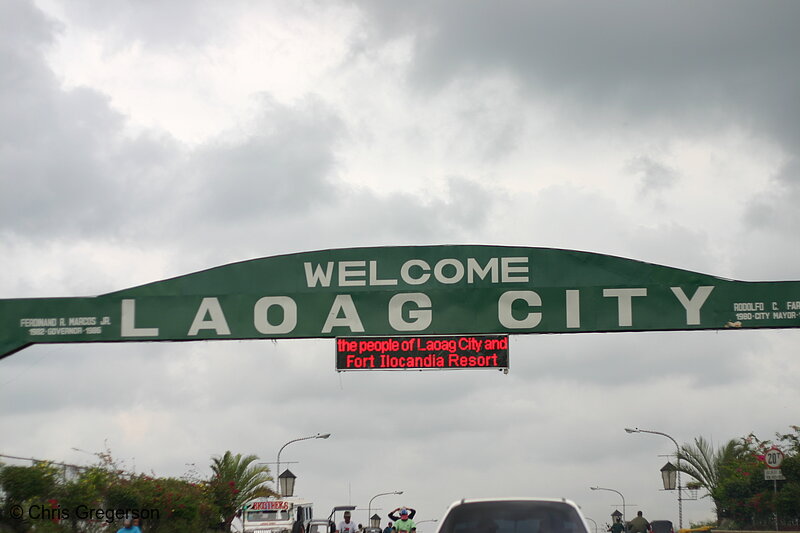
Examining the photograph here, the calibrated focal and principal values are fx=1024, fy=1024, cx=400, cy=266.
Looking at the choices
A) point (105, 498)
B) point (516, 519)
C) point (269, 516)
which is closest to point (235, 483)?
point (269, 516)

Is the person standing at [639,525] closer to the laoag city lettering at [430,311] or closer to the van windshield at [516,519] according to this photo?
the laoag city lettering at [430,311]

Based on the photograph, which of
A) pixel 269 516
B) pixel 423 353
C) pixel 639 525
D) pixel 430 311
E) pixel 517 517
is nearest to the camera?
pixel 517 517

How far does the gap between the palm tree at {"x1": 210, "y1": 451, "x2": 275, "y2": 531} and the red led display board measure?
22348 millimetres

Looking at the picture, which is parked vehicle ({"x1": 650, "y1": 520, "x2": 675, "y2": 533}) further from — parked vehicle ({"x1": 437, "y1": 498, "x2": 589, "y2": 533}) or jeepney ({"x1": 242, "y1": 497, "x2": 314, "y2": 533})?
parked vehicle ({"x1": 437, "y1": 498, "x2": 589, "y2": 533})

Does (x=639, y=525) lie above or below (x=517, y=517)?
below

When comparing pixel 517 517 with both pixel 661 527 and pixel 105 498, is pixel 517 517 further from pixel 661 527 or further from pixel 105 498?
pixel 661 527

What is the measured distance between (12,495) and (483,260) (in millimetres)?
12776

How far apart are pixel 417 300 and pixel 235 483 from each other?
2524 centimetres

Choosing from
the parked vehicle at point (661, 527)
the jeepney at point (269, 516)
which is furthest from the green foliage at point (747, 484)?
the jeepney at point (269, 516)

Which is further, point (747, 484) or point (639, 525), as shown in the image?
point (747, 484)

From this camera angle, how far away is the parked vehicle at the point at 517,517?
403 inches

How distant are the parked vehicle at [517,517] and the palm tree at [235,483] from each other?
35.8 m

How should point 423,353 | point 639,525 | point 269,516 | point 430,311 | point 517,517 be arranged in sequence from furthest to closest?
point 269,516
point 639,525
point 430,311
point 423,353
point 517,517

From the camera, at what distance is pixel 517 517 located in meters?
10.3
